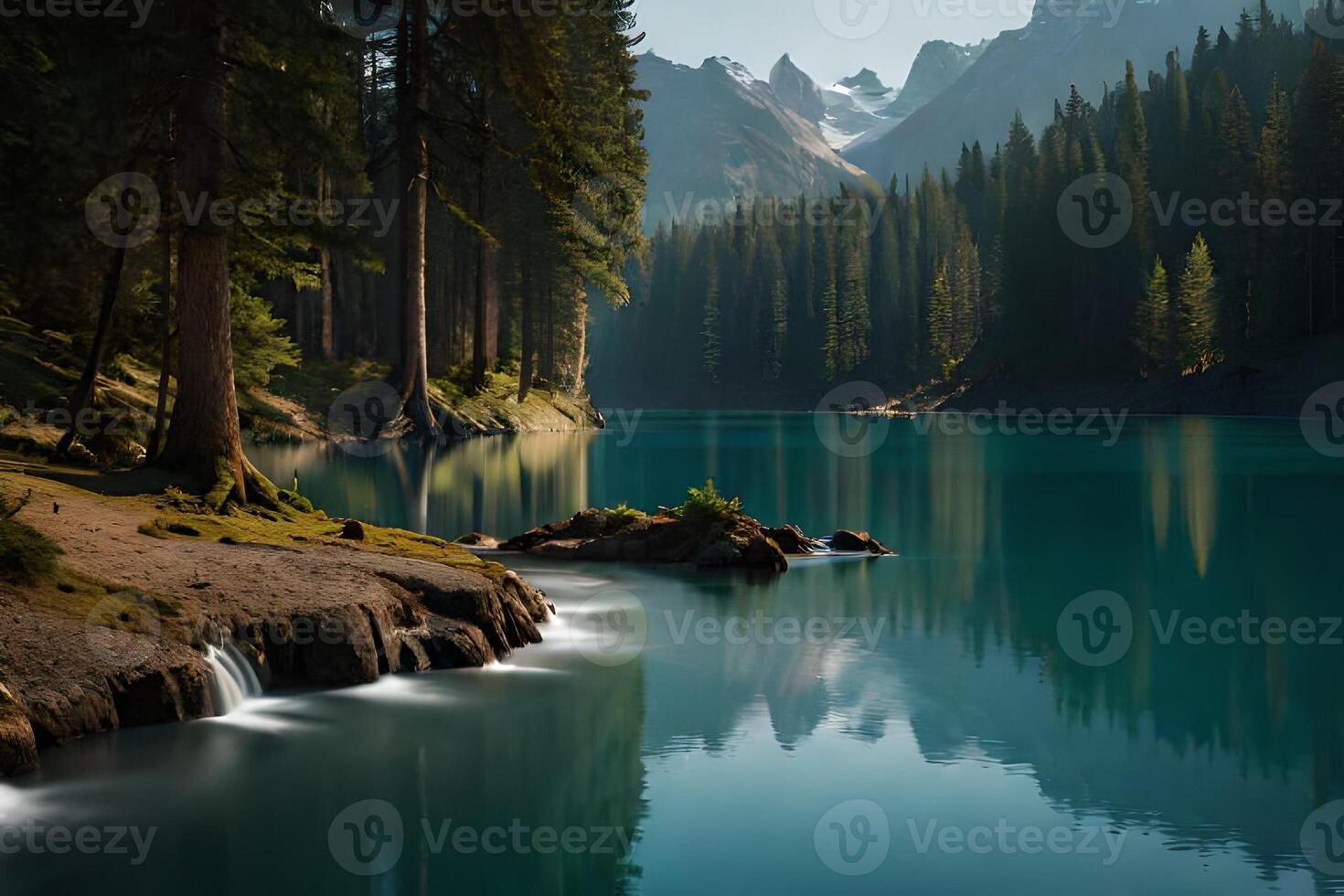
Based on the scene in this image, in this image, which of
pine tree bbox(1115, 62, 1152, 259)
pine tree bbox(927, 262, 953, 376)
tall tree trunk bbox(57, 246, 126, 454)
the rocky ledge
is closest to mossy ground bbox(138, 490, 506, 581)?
tall tree trunk bbox(57, 246, 126, 454)

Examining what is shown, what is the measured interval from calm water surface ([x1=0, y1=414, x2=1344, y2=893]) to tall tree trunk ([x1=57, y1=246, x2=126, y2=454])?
798 centimetres

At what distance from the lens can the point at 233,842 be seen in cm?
770

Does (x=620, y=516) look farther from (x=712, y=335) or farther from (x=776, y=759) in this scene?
(x=712, y=335)

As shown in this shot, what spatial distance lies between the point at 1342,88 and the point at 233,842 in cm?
9464

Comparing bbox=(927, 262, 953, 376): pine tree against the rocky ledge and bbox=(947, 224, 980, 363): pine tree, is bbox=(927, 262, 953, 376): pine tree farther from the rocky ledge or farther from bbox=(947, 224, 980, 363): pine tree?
the rocky ledge

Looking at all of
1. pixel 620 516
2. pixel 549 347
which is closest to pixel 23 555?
pixel 620 516

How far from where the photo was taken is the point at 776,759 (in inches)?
388

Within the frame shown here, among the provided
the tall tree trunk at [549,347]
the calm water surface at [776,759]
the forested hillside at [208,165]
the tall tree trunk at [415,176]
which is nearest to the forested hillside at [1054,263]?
the tall tree trunk at [549,347]

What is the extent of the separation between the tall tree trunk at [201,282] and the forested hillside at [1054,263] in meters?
50.5

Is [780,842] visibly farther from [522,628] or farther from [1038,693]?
[522,628]

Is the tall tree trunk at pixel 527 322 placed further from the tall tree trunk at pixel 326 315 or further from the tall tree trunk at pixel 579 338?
→ the tall tree trunk at pixel 579 338

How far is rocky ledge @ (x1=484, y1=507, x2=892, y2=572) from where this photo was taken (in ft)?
66.3

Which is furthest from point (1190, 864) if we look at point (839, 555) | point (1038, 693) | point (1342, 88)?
point (1342, 88)

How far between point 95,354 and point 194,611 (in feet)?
38.1
